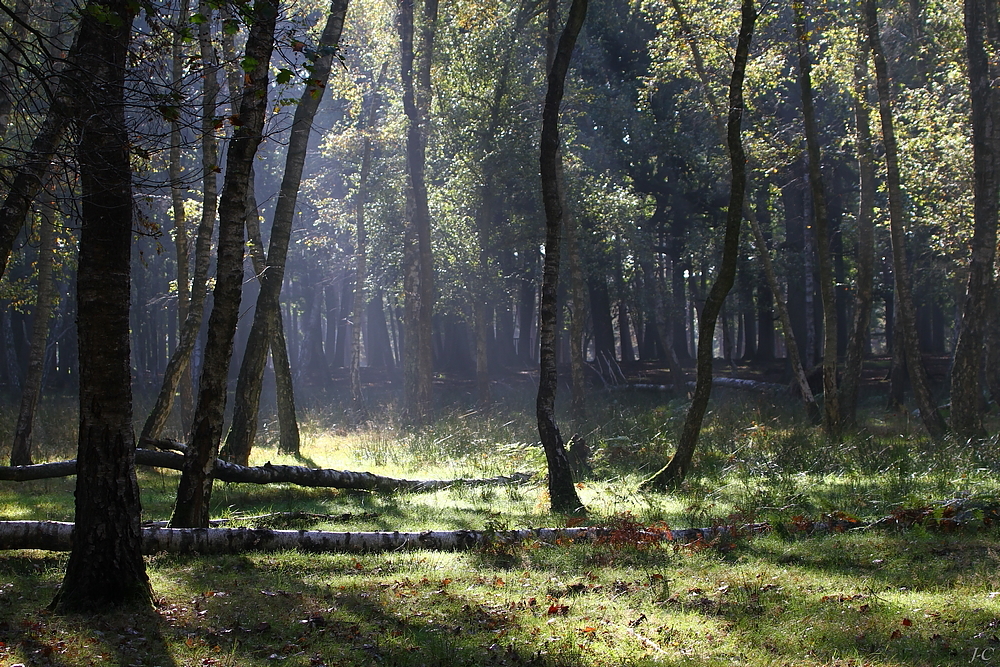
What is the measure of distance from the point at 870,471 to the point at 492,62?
18789mm

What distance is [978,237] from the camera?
50.2 ft

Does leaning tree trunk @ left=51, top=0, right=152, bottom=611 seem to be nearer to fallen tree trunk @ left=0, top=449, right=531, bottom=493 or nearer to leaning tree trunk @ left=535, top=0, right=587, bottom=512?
fallen tree trunk @ left=0, top=449, right=531, bottom=493

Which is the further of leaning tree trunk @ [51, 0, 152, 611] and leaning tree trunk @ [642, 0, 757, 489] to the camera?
leaning tree trunk @ [642, 0, 757, 489]

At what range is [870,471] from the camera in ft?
40.4

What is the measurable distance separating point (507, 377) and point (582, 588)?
106 feet

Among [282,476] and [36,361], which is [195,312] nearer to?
[36,361]

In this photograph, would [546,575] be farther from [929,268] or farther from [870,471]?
[929,268]

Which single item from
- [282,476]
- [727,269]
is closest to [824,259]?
[727,269]

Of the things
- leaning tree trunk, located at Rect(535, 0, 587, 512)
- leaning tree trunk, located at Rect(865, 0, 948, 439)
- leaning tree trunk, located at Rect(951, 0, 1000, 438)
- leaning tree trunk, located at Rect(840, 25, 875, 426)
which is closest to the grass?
leaning tree trunk, located at Rect(535, 0, 587, 512)

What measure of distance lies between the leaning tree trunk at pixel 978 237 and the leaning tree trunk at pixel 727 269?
19.3 feet

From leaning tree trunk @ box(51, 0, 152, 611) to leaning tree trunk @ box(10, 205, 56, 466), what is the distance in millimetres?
9632

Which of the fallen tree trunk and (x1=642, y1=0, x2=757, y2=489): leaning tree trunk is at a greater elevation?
(x1=642, y1=0, x2=757, y2=489): leaning tree trunk

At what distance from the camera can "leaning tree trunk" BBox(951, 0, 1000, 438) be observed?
49.4 feet

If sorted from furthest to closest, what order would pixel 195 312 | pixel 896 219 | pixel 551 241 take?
pixel 896 219 < pixel 195 312 < pixel 551 241
